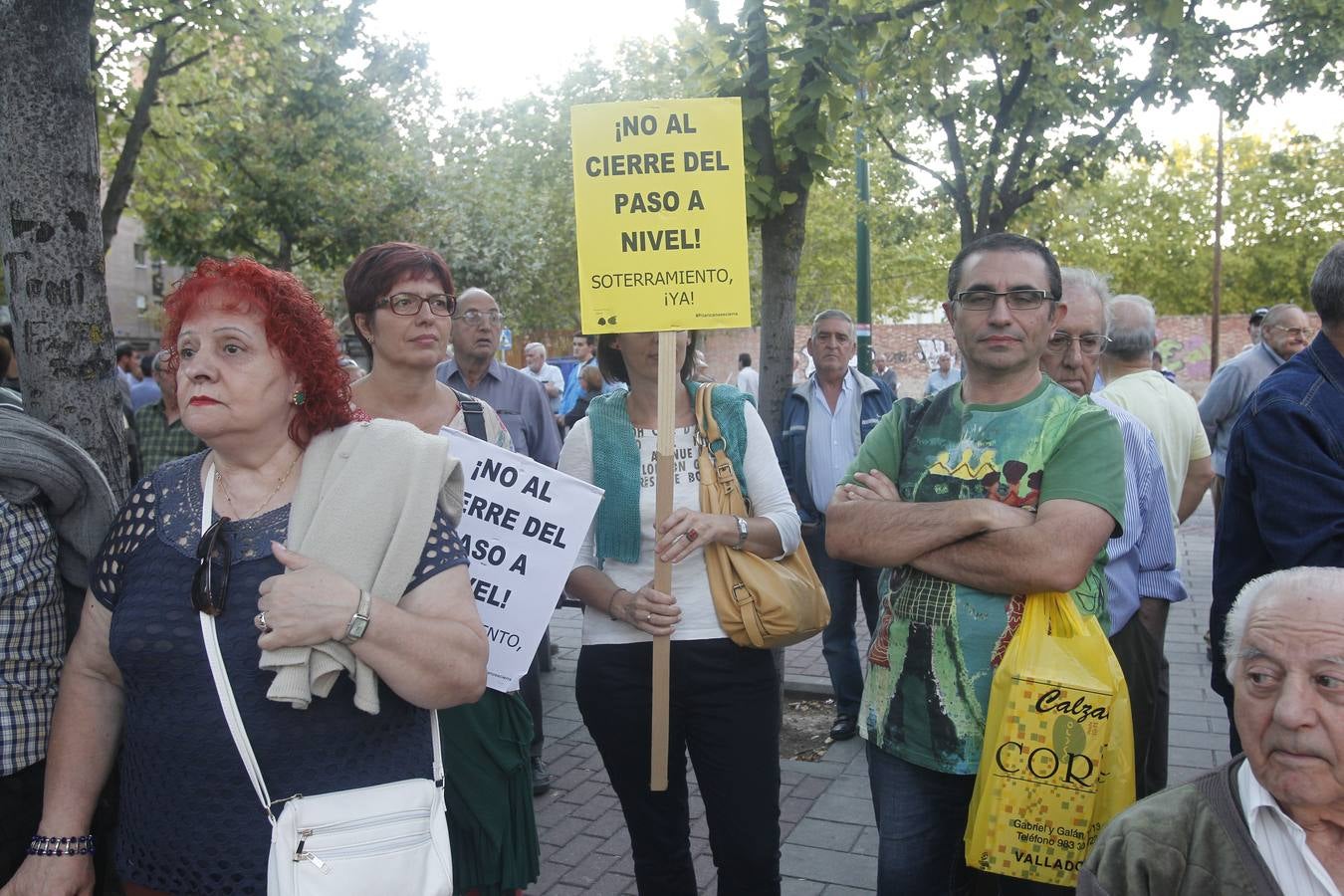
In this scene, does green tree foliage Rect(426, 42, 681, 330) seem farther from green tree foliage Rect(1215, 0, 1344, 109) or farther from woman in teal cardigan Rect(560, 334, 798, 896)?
woman in teal cardigan Rect(560, 334, 798, 896)


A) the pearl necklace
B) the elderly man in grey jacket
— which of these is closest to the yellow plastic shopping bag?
the pearl necklace

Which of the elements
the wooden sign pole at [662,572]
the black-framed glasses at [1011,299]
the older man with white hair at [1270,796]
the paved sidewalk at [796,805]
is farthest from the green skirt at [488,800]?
the black-framed glasses at [1011,299]

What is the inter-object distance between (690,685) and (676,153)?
1571 mm

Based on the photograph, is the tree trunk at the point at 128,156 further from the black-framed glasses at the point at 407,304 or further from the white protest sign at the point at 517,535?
the white protest sign at the point at 517,535

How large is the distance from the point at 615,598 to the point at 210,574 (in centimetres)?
127

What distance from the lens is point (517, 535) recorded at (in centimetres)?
323

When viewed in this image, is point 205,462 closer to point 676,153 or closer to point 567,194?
point 676,153

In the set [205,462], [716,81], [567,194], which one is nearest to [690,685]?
[205,462]

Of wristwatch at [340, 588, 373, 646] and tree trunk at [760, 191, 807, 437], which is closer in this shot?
wristwatch at [340, 588, 373, 646]

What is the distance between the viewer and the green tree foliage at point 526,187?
31.9 m

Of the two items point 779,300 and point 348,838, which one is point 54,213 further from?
point 779,300

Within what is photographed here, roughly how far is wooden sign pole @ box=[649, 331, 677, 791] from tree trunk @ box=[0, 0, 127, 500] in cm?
169

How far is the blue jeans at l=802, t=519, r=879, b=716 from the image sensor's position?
5742 millimetres

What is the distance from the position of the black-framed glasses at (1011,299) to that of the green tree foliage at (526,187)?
26.7 m
